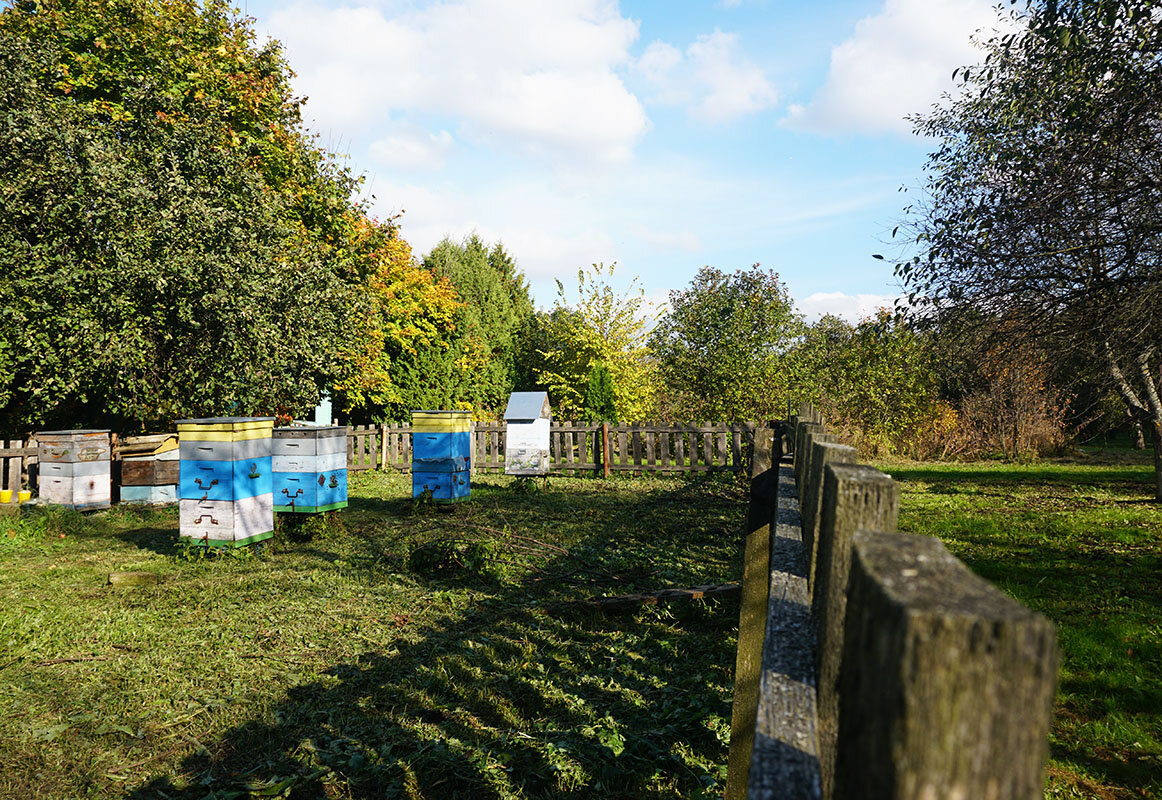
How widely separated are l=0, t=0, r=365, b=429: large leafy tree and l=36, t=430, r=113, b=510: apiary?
107 centimetres

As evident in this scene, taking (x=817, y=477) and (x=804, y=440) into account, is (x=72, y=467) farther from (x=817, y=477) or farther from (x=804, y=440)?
(x=817, y=477)

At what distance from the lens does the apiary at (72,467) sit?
10055mm

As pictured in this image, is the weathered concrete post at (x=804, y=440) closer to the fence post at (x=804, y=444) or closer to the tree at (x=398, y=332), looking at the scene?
the fence post at (x=804, y=444)

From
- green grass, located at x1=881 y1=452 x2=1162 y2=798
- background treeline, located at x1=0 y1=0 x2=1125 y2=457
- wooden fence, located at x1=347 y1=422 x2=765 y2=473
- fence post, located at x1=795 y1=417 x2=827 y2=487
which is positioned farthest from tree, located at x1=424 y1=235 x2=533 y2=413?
fence post, located at x1=795 y1=417 x2=827 y2=487

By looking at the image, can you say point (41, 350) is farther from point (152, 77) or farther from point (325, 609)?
point (325, 609)

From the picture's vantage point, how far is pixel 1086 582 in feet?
20.0

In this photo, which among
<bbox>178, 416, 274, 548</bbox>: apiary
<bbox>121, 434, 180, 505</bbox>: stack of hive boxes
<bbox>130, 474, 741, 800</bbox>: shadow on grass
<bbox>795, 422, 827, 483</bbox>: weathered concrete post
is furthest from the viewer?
<bbox>121, 434, 180, 505</bbox>: stack of hive boxes

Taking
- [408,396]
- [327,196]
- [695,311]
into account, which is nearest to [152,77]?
[327,196]

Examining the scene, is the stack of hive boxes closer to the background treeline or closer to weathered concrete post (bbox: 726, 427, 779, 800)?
the background treeline

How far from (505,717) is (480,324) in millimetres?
24363

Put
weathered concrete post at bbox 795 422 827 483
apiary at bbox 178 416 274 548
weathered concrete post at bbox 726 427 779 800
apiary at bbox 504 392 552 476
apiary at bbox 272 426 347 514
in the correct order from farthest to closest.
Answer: apiary at bbox 504 392 552 476 → apiary at bbox 272 426 347 514 → apiary at bbox 178 416 274 548 → weathered concrete post at bbox 795 422 827 483 → weathered concrete post at bbox 726 427 779 800

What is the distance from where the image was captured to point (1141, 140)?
18.5 ft

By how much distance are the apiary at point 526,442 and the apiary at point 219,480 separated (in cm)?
746

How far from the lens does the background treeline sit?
10.4 m
